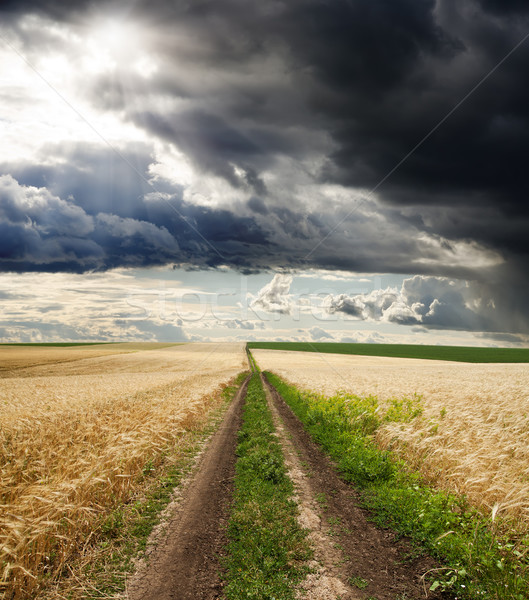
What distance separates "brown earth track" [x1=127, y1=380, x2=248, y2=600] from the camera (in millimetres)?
5184

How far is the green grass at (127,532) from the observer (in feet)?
17.6

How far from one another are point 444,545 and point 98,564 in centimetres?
587

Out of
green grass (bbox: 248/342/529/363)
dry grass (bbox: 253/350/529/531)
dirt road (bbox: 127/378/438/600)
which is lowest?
green grass (bbox: 248/342/529/363)

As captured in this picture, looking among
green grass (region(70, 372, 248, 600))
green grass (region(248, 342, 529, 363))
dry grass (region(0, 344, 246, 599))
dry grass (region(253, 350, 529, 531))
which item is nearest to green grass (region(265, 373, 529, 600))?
dry grass (region(253, 350, 529, 531))

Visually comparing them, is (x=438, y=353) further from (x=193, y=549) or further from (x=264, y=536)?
(x=193, y=549)

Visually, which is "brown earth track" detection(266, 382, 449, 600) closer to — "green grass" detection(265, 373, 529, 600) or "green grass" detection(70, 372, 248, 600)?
"green grass" detection(265, 373, 529, 600)

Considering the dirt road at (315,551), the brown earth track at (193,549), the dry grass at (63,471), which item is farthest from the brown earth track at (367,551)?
the dry grass at (63,471)

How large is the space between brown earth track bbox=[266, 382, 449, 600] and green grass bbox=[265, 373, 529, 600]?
271 millimetres

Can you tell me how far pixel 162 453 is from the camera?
11.7m

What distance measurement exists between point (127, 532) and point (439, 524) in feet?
19.5

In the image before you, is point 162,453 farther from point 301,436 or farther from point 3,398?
point 3,398

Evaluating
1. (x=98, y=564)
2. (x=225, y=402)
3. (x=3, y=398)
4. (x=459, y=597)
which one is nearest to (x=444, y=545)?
(x=459, y=597)

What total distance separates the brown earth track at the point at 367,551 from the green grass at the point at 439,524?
0.27m

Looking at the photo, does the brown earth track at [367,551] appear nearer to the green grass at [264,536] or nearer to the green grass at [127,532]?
the green grass at [264,536]
